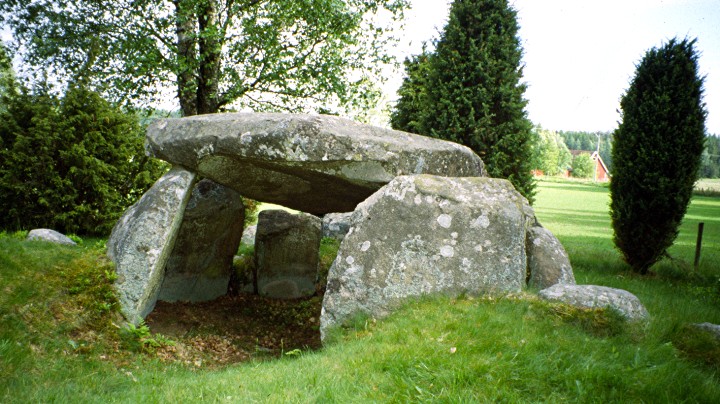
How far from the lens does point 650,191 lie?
10812 millimetres

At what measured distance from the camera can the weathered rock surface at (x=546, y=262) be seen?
23.0ft

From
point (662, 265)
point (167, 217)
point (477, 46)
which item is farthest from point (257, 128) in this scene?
point (662, 265)

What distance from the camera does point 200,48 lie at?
13070 mm

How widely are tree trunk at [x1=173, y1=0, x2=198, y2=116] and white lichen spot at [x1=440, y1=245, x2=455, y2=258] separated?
329 inches

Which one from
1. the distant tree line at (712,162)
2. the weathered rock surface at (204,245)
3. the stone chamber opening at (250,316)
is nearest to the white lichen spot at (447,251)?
the stone chamber opening at (250,316)

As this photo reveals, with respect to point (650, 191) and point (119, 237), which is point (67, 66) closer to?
point (119, 237)

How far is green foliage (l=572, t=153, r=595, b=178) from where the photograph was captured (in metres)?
89.7

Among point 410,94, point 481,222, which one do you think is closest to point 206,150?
point 481,222

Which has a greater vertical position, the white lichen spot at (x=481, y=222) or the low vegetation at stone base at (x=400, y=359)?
the white lichen spot at (x=481, y=222)

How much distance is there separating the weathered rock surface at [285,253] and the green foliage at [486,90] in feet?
14.5

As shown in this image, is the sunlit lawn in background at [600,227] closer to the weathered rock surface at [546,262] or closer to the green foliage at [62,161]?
the weathered rock surface at [546,262]

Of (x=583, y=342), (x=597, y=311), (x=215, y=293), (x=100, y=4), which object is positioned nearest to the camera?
(x=583, y=342)

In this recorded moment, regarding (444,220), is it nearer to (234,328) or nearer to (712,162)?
(234,328)

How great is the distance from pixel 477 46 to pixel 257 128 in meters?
7.41
